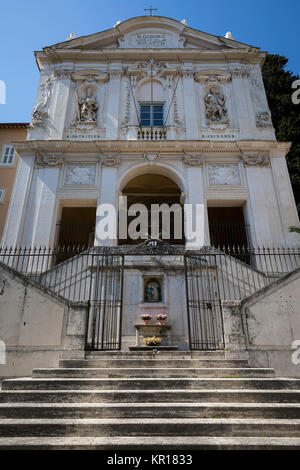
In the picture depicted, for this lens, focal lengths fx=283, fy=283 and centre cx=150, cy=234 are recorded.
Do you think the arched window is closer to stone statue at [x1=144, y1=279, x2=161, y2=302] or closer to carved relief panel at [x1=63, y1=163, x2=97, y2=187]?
carved relief panel at [x1=63, y1=163, x2=97, y2=187]

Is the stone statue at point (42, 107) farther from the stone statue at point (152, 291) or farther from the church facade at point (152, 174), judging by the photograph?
the stone statue at point (152, 291)

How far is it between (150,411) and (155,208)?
13.9 meters

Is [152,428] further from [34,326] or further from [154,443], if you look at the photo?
[34,326]

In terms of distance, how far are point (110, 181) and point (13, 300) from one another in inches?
343

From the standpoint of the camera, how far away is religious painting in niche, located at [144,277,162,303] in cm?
963

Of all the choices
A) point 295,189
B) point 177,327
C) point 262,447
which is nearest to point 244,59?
point 295,189

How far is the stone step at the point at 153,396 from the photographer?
4.14 m

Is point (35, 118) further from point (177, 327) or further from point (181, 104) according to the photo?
point (177, 327)

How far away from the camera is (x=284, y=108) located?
19.6 metres

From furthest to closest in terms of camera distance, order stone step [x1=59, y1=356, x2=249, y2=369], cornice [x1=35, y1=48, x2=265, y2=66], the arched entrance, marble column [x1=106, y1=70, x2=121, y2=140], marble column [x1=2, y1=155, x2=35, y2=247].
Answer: cornice [x1=35, y1=48, x2=265, y2=66] → the arched entrance → marble column [x1=106, y1=70, x2=121, y2=140] → marble column [x1=2, y1=155, x2=35, y2=247] → stone step [x1=59, y1=356, x2=249, y2=369]

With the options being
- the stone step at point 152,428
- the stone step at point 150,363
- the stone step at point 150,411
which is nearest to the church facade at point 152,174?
the stone step at point 150,363

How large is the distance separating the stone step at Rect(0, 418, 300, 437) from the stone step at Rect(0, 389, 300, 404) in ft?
1.98

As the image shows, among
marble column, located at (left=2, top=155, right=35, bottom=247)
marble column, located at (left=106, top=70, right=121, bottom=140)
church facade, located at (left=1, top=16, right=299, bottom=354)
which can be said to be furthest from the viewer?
marble column, located at (left=106, top=70, right=121, bottom=140)

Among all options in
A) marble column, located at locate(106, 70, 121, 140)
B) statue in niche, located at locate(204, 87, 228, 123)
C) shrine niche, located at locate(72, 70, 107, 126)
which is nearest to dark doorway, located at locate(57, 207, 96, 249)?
marble column, located at locate(106, 70, 121, 140)
